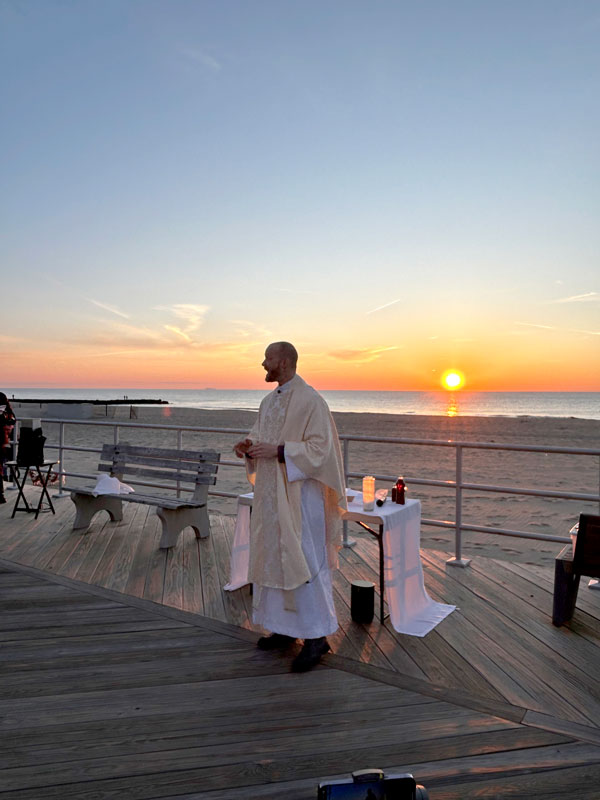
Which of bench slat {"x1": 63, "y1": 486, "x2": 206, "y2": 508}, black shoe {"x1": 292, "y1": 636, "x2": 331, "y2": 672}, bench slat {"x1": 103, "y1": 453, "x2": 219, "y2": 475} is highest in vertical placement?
bench slat {"x1": 103, "y1": 453, "x2": 219, "y2": 475}

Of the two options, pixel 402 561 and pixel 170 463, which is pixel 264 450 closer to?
pixel 402 561

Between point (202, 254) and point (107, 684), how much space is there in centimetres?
947

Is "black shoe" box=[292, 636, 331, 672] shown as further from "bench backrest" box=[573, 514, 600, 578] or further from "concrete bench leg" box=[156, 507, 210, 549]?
"concrete bench leg" box=[156, 507, 210, 549]

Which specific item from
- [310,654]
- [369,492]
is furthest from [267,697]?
[369,492]

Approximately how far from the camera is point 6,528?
6.14 m

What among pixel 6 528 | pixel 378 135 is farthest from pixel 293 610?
pixel 378 135

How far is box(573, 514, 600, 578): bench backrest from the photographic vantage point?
11.3 feet

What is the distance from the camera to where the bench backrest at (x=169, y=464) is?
5.61 m

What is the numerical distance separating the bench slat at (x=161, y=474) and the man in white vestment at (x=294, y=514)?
7.12ft

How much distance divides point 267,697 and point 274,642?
569mm

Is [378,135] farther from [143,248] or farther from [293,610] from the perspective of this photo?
[293,610]

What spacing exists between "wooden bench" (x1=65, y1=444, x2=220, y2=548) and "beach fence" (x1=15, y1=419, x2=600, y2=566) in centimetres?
19

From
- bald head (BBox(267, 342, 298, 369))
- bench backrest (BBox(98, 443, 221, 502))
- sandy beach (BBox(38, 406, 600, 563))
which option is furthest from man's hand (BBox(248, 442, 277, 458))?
bench backrest (BBox(98, 443, 221, 502))

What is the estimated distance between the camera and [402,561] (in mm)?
3742
